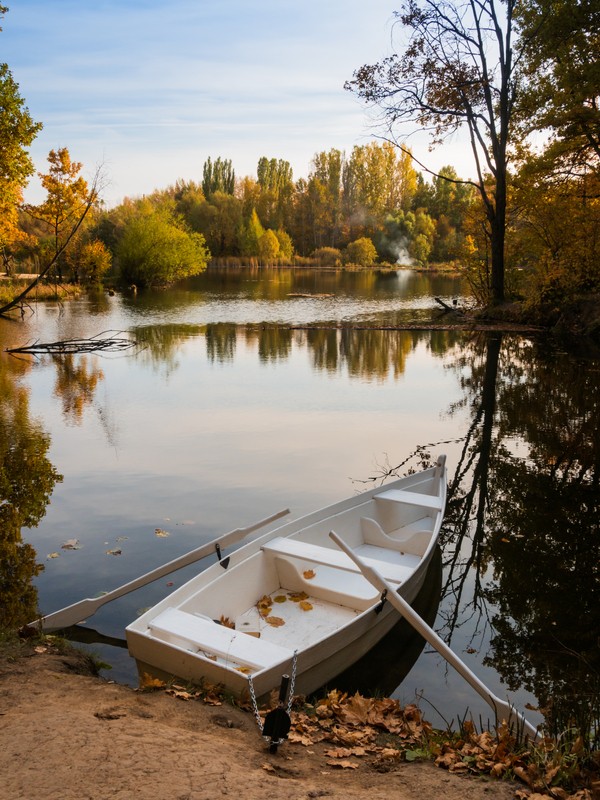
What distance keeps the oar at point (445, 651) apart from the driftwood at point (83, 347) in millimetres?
17733

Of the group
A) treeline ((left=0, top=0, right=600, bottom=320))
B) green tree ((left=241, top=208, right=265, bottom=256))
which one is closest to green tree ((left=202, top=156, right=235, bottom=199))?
green tree ((left=241, top=208, right=265, bottom=256))

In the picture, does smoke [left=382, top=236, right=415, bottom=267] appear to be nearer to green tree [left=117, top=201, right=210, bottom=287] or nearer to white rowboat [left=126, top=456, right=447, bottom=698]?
green tree [left=117, top=201, right=210, bottom=287]

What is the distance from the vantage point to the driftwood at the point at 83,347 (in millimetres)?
22281

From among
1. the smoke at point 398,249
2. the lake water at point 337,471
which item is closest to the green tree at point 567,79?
the lake water at point 337,471

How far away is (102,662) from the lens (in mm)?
5711

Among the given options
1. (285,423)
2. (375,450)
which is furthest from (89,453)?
(375,450)

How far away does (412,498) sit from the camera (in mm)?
8438

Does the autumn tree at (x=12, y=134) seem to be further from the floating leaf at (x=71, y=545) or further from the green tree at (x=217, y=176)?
the green tree at (x=217, y=176)

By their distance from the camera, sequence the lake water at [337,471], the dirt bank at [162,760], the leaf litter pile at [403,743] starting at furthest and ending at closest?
1. the lake water at [337,471]
2. the leaf litter pile at [403,743]
3. the dirt bank at [162,760]

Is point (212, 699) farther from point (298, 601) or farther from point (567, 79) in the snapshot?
point (567, 79)

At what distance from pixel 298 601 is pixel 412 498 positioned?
A: 244cm

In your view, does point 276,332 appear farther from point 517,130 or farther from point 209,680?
point 209,680

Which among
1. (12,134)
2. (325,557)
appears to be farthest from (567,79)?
(325,557)

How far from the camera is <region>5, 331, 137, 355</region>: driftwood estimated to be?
22.3 m
